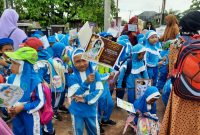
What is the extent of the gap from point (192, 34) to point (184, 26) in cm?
11

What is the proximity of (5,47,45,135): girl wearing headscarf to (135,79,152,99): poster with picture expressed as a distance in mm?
2324

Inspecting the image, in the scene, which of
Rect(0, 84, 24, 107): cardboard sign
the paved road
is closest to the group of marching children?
the paved road

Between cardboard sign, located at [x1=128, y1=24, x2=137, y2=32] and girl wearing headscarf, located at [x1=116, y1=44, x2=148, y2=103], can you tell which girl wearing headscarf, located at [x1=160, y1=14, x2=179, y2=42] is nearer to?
cardboard sign, located at [x1=128, y1=24, x2=137, y2=32]

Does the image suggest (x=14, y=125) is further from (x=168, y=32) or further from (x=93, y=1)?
(x=93, y=1)

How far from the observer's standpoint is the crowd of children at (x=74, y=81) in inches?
131

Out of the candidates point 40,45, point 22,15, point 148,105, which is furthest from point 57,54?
point 22,15

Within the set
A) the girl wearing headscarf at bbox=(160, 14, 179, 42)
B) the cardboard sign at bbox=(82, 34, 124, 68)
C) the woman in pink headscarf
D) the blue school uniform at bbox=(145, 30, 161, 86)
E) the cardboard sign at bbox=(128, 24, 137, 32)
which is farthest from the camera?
the cardboard sign at bbox=(128, 24, 137, 32)

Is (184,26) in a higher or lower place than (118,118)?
higher

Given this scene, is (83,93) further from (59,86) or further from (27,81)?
(59,86)

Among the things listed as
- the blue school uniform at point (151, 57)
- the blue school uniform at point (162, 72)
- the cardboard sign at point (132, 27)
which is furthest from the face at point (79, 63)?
the cardboard sign at point (132, 27)

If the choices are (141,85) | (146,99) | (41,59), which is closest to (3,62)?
(41,59)

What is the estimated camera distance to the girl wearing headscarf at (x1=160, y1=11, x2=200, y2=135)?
8.98 ft

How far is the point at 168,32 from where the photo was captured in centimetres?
689

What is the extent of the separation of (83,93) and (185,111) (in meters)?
1.44
